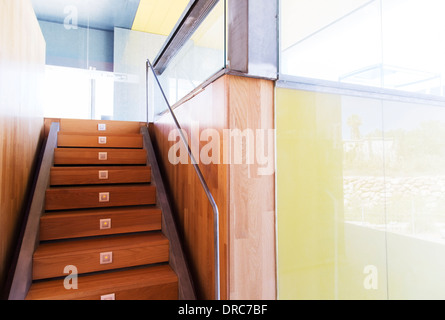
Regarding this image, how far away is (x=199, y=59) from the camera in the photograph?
2.50m

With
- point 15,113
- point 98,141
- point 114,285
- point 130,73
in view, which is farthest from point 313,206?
point 130,73

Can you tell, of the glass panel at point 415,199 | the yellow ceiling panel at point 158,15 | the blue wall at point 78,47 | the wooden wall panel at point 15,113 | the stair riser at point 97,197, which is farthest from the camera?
the blue wall at point 78,47

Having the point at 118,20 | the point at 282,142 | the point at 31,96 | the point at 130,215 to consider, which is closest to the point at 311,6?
the point at 282,142

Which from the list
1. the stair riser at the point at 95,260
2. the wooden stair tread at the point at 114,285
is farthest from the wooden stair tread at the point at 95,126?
the wooden stair tread at the point at 114,285

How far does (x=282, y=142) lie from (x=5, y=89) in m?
1.86

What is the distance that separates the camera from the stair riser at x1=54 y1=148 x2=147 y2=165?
308 cm

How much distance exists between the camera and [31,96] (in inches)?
105

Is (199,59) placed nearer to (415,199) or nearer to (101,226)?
(101,226)

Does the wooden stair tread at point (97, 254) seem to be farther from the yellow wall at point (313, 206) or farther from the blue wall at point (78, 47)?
the blue wall at point (78, 47)

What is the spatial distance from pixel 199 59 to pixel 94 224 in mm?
1689

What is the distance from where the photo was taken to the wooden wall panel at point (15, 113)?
6.07 feet

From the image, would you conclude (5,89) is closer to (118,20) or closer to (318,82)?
(318,82)

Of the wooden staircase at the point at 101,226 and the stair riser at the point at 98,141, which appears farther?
the stair riser at the point at 98,141

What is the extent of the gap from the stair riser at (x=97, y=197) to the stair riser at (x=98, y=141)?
2.47 feet
